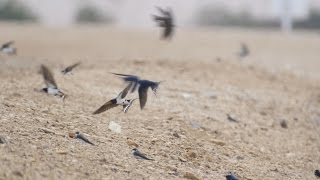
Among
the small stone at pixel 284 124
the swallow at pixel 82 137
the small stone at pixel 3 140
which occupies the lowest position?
the small stone at pixel 284 124

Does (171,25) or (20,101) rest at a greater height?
(171,25)

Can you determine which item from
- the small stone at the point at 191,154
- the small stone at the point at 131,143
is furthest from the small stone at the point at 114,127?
the small stone at the point at 191,154

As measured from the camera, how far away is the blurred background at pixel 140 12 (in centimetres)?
3161

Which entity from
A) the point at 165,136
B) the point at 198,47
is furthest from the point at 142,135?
the point at 198,47

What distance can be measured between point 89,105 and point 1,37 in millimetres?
11648

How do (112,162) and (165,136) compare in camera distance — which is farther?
(165,136)

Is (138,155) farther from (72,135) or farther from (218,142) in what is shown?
(218,142)

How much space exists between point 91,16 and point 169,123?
26.2 meters

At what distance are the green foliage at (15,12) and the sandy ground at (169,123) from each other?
18.7m

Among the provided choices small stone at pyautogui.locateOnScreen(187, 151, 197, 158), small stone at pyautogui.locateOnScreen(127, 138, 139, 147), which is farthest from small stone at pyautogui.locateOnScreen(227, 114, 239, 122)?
small stone at pyautogui.locateOnScreen(127, 138, 139, 147)

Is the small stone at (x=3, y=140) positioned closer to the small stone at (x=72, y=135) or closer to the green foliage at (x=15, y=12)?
the small stone at (x=72, y=135)

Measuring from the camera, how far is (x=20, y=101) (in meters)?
7.24

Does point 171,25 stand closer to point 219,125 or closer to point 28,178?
point 219,125

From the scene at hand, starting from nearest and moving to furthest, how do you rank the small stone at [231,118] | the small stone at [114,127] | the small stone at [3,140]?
the small stone at [3,140] → the small stone at [114,127] → the small stone at [231,118]
